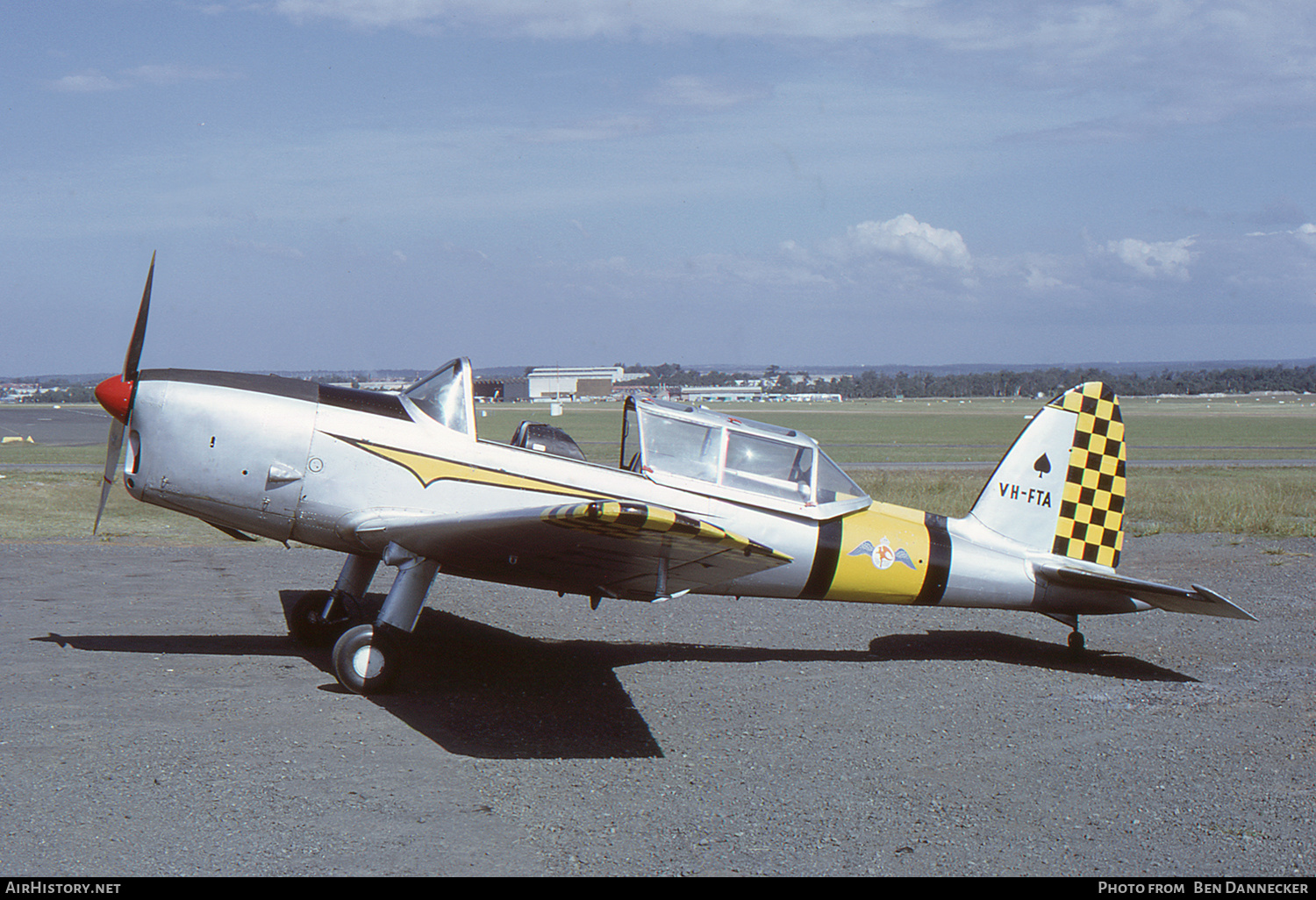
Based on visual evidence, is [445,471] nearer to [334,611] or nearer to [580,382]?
Answer: [334,611]

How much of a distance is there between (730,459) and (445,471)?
2.22m

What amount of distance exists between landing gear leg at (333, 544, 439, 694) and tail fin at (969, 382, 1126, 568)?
493 cm

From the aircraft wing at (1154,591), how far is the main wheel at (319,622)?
5.97 m

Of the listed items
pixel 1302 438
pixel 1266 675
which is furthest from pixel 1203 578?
pixel 1302 438

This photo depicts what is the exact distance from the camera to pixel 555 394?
11100 centimetres

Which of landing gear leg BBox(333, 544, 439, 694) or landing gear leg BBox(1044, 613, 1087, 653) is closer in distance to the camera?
landing gear leg BBox(333, 544, 439, 694)

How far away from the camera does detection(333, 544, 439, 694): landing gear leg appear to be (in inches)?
275

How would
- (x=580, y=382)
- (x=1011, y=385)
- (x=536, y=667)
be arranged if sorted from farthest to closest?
(x=1011, y=385) < (x=580, y=382) < (x=536, y=667)

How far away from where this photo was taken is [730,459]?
25.3 feet

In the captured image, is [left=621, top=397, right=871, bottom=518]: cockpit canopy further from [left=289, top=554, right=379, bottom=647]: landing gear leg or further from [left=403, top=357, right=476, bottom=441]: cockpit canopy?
[left=289, top=554, right=379, bottom=647]: landing gear leg

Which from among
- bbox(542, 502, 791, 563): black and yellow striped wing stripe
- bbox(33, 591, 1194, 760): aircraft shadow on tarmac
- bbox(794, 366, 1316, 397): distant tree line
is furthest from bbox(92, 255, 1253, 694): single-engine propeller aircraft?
bbox(794, 366, 1316, 397): distant tree line

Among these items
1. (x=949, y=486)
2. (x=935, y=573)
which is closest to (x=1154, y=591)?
(x=935, y=573)

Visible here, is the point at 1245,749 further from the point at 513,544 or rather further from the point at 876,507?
the point at 513,544
